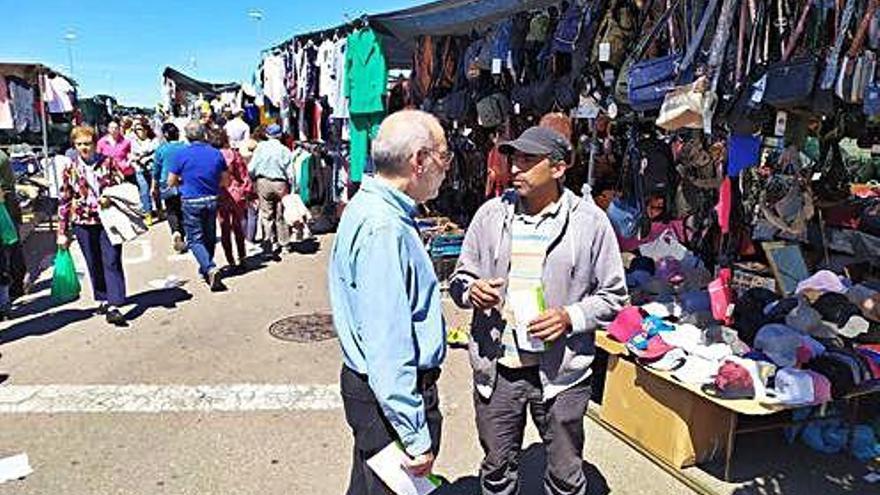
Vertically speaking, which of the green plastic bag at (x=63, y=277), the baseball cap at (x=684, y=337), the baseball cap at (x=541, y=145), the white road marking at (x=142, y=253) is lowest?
the white road marking at (x=142, y=253)

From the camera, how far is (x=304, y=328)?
20.2 feet

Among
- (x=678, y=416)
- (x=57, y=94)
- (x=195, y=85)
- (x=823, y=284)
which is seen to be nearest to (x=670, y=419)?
(x=678, y=416)

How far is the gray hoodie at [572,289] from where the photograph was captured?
2594mm

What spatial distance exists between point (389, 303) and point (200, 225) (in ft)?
19.6

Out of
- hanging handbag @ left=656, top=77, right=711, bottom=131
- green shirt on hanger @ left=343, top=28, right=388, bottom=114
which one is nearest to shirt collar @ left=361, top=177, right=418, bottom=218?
hanging handbag @ left=656, top=77, right=711, bottom=131

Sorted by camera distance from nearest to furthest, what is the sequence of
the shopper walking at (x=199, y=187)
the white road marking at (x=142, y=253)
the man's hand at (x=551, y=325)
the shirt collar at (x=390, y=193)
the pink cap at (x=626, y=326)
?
the shirt collar at (x=390, y=193) < the man's hand at (x=551, y=325) < the pink cap at (x=626, y=326) < the shopper walking at (x=199, y=187) < the white road marking at (x=142, y=253)

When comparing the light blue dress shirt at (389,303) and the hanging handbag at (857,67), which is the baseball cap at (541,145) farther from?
the hanging handbag at (857,67)

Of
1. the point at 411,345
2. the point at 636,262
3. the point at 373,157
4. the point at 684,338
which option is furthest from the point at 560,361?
the point at 636,262

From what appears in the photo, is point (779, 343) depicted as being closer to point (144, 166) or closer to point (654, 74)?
point (654, 74)

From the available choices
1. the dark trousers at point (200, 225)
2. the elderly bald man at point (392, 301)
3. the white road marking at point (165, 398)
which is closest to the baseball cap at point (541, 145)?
the elderly bald man at point (392, 301)

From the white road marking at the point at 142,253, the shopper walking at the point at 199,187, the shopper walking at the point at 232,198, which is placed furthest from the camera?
the white road marking at the point at 142,253

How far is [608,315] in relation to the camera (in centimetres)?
256

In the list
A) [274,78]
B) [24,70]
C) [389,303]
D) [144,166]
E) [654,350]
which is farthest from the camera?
[144,166]

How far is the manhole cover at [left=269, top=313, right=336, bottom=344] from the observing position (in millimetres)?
5891
